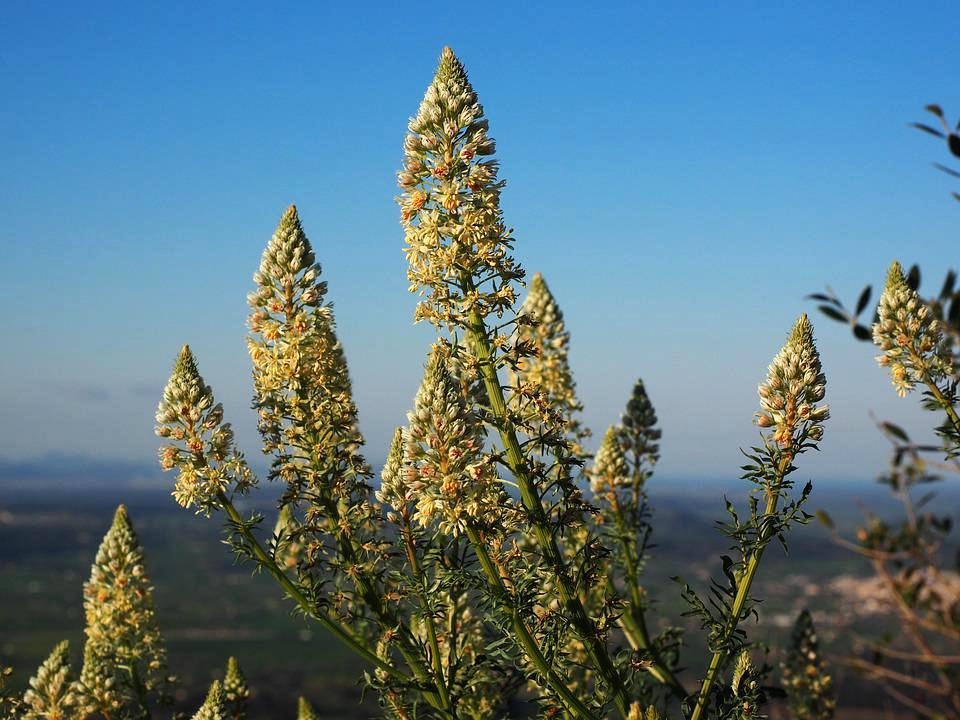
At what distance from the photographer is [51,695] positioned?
6367mm

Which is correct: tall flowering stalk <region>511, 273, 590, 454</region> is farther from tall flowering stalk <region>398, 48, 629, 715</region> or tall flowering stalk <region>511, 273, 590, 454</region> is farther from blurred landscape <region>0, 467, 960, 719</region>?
blurred landscape <region>0, 467, 960, 719</region>

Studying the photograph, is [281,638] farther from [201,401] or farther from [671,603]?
[201,401]

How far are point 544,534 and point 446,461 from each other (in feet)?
2.06

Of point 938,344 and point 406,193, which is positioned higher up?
point 406,193

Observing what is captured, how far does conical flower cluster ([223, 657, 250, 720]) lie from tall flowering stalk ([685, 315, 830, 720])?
3.70 metres

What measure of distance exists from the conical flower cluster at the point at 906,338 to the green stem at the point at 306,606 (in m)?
4.00

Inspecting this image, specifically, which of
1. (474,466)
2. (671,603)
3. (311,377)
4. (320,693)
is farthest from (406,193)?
(671,603)

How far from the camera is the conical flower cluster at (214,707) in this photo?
589cm

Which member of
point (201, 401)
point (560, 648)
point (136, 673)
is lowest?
point (136, 673)

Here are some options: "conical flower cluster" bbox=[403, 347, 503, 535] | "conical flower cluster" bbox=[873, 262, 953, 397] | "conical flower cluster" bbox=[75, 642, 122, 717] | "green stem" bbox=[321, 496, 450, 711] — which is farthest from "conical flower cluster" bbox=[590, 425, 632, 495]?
"conical flower cluster" bbox=[75, 642, 122, 717]

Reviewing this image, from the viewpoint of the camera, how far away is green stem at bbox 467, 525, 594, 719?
4.37 metres

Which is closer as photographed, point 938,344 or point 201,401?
point 201,401

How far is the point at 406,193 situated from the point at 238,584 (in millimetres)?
185377

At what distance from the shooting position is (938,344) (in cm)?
625
